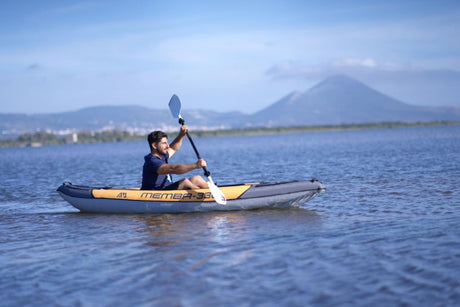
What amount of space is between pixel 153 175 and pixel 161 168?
1.76 ft

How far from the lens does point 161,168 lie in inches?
454

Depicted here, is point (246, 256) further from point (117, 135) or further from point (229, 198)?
point (117, 135)

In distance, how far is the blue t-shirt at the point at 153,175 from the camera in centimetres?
1160

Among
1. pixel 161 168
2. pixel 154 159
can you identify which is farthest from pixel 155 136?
pixel 161 168

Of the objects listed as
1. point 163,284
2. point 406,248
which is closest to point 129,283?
point 163,284

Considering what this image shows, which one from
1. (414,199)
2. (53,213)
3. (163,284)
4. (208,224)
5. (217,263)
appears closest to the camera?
(163,284)

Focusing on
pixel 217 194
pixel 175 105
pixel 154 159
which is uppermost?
pixel 175 105

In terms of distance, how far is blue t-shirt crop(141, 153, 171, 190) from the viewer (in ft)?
38.1

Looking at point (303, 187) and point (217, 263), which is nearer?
point (217, 263)

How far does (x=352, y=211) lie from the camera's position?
11289mm

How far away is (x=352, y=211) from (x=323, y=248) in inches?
142

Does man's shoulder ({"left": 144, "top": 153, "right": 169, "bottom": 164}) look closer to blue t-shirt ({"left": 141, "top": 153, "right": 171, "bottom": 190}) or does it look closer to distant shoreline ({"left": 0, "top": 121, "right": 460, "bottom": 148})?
blue t-shirt ({"left": 141, "top": 153, "right": 171, "bottom": 190})

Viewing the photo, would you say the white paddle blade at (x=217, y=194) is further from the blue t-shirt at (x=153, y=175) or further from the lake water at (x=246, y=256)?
the blue t-shirt at (x=153, y=175)

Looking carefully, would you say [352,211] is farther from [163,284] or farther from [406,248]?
[163,284]
